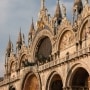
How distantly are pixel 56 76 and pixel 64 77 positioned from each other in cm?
417

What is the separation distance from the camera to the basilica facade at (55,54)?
45.9 m

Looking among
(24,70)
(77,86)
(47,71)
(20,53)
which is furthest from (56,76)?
(20,53)

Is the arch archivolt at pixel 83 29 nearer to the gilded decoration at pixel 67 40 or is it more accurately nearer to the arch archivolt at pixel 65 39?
the arch archivolt at pixel 65 39

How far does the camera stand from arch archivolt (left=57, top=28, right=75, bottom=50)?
172ft

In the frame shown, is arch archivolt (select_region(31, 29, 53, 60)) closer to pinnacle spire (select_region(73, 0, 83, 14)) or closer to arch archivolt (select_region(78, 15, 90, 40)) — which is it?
pinnacle spire (select_region(73, 0, 83, 14))

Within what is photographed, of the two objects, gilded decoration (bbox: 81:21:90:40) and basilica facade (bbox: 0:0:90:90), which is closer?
basilica facade (bbox: 0:0:90:90)

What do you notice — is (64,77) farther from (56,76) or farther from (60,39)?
(60,39)

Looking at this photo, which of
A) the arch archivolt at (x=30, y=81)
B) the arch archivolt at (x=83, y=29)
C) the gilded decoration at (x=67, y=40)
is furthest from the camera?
the arch archivolt at (x=30, y=81)

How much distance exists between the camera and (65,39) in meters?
54.0

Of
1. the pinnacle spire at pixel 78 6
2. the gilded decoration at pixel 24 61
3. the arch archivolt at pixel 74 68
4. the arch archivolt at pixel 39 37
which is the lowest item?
the arch archivolt at pixel 74 68

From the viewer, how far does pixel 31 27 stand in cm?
6812


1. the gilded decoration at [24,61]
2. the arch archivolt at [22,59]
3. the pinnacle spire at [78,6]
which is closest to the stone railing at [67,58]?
the gilded decoration at [24,61]

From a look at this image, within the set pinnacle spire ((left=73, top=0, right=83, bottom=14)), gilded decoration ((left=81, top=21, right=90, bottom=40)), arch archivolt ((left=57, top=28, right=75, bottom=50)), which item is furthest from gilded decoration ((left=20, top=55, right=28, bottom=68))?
gilded decoration ((left=81, top=21, right=90, bottom=40))

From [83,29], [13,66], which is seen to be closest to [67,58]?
[83,29]
